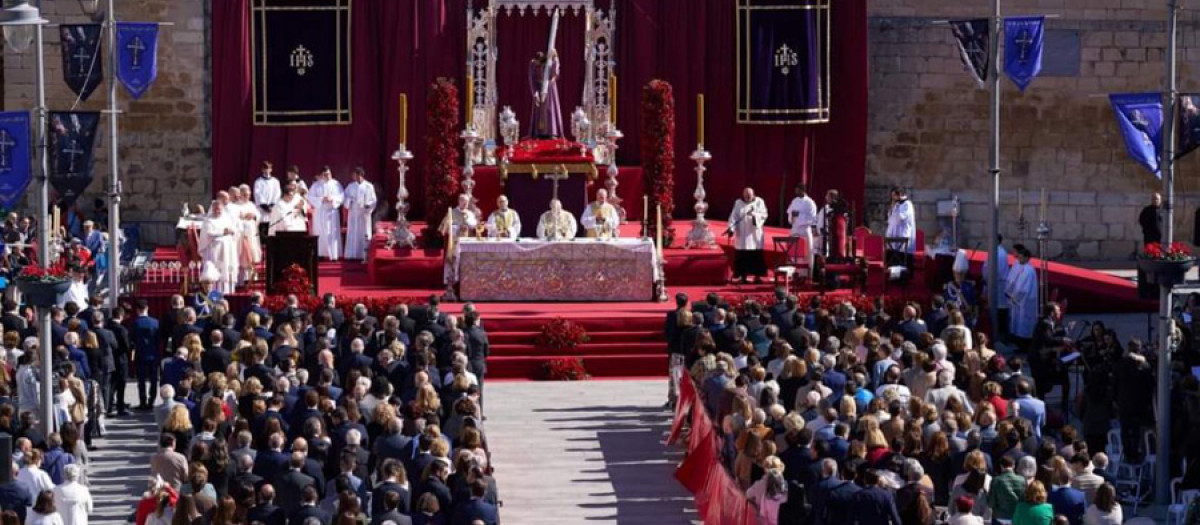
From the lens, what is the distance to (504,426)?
31.6m

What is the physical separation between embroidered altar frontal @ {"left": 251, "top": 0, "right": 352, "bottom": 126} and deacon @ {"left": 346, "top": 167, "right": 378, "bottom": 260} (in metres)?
2.66

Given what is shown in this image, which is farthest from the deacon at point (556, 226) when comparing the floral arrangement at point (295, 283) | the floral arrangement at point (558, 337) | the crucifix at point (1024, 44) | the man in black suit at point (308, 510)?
the man in black suit at point (308, 510)

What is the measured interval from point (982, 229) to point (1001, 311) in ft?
31.5

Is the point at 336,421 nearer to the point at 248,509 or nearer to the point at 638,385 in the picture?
the point at 248,509

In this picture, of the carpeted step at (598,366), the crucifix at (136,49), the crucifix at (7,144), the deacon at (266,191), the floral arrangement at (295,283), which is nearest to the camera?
the crucifix at (7,144)

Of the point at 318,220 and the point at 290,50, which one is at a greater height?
the point at 290,50

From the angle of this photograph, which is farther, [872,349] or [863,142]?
[863,142]

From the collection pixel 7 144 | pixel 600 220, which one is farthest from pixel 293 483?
pixel 600 220

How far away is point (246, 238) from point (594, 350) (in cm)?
614

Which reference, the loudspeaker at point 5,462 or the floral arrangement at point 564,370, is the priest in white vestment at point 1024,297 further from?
the loudspeaker at point 5,462

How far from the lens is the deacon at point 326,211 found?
1663 inches

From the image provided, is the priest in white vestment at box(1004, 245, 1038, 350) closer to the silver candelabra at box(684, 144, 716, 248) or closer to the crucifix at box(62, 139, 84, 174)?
the silver candelabra at box(684, 144, 716, 248)

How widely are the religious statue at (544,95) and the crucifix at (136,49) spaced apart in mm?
7906

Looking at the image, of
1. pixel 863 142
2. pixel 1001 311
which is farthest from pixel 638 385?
pixel 863 142
